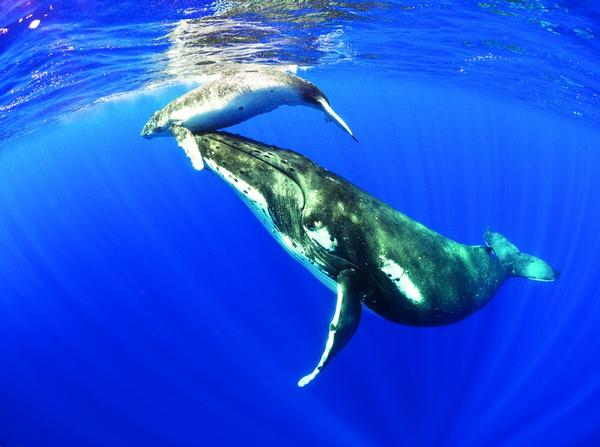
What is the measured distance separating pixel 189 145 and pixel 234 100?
2.46 ft

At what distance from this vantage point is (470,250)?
6.05 metres

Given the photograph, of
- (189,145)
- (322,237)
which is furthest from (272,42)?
(322,237)

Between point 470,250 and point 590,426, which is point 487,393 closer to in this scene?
point 590,426

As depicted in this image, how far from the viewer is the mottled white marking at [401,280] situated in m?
4.50

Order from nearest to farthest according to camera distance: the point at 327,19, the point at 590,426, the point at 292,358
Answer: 1. the point at 590,426
2. the point at 327,19
3. the point at 292,358

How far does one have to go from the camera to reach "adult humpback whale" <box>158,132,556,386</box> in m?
4.20

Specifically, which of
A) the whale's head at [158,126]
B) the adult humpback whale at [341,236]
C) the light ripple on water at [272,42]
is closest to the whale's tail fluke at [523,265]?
the adult humpback whale at [341,236]

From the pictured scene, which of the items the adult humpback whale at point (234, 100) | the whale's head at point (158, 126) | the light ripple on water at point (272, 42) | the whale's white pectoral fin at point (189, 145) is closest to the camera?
the whale's white pectoral fin at point (189, 145)

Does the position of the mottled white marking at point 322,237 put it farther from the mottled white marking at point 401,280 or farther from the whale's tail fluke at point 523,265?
the whale's tail fluke at point 523,265

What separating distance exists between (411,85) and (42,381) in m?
33.6

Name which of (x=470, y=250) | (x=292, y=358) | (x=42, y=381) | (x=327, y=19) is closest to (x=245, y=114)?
(x=470, y=250)

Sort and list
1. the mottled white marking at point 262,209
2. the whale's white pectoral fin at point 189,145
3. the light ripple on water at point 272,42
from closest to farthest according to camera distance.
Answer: the whale's white pectoral fin at point 189,145
the mottled white marking at point 262,209
the light ripple on water at point 272,42

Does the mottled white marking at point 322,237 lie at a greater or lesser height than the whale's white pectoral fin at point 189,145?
lesser

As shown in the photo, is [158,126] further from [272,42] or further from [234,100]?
[272,42]
